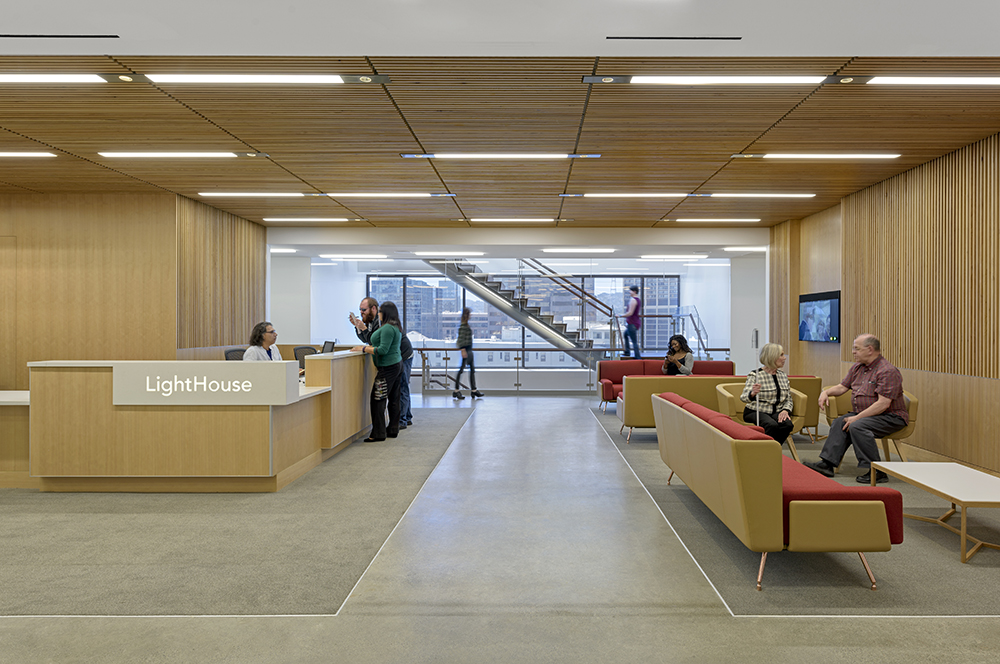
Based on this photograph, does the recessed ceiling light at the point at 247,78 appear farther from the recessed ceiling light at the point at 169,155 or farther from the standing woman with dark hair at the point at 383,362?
the standing woman with dark hair at the point at 383,362

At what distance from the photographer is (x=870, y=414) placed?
20.3ft

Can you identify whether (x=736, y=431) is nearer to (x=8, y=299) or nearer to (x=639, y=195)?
(x=639, y=195)

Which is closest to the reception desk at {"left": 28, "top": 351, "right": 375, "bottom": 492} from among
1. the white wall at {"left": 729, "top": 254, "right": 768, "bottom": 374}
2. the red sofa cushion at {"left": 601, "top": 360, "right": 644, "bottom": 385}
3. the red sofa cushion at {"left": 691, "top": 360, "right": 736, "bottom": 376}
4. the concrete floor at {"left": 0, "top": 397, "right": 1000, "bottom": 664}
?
the concrete floor at {"left": 0, "top": 397, "right": 1000, "bottom": 664}

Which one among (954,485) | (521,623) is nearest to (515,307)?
(954,485)

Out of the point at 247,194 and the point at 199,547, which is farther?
the point at 247,194

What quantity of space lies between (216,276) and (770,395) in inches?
302

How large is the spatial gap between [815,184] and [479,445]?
5096 millimetres

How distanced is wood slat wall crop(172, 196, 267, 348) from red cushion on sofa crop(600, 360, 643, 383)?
19.5 ft

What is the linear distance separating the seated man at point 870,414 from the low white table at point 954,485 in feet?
3.28

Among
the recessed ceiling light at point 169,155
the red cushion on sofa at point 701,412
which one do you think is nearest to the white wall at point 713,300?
the red cushion on sofa at point 701,412

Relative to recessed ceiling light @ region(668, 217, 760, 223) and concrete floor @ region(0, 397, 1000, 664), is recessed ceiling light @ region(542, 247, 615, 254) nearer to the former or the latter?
recessed ceiling light @ region(668, 217, 760, 223)

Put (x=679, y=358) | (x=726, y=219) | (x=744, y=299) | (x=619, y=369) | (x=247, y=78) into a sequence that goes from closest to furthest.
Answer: (x=247, y=78) < (x=679, y=358) < (x=726, y=219) < (x=619, y=369) < (x=744, y=299)

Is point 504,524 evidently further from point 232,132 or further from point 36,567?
point 232,132
